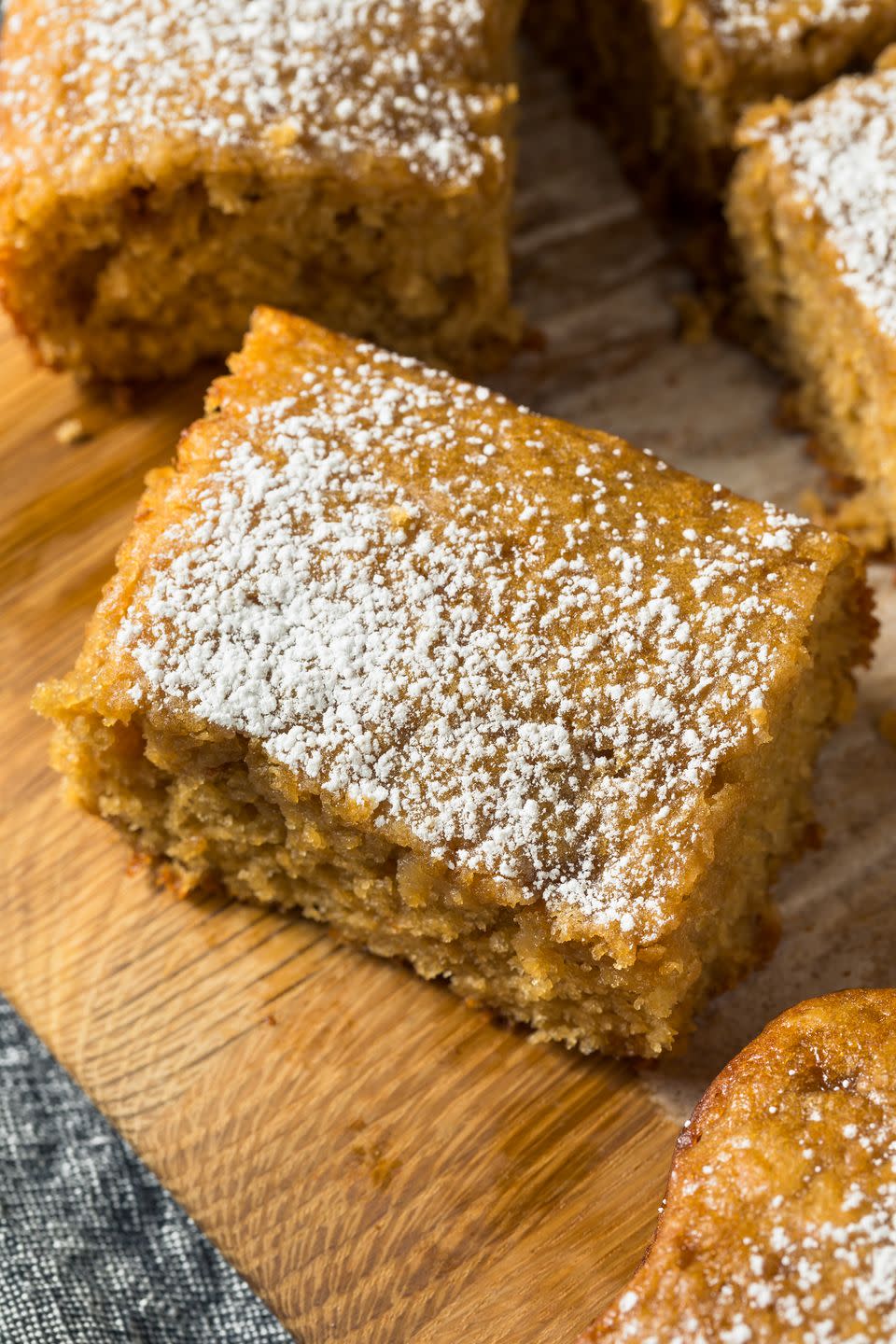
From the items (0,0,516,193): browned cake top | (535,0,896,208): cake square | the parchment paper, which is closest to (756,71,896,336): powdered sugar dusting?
(535,0,896,208): cake square

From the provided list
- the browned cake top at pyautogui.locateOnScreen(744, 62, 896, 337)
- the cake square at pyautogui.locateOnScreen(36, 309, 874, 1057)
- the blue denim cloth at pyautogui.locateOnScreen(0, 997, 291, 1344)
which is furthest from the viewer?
the browned cake top at pyautogui.locateOnScreen(744, 62, 896, 337)

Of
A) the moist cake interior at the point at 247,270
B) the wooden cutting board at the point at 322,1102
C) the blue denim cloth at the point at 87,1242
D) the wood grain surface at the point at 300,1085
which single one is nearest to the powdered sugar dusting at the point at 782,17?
the moist cake interior at the point at 247,270

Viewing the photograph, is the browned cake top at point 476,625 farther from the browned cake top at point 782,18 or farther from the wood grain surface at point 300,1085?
the browned cake top at point 782,18

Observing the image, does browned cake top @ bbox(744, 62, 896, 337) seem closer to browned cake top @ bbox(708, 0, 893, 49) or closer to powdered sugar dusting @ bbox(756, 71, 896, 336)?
powdered sugar dusting @ bbox(756, 71, 896, 336)

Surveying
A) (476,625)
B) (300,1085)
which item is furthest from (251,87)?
(300,1085)

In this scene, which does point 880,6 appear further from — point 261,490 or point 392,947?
point 392,947

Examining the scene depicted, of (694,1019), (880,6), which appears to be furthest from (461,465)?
(880,6)
